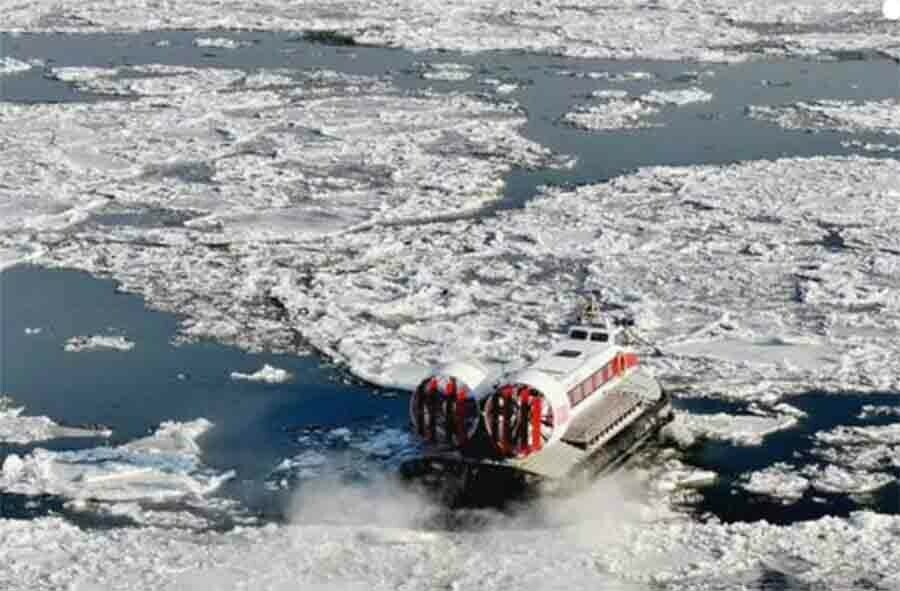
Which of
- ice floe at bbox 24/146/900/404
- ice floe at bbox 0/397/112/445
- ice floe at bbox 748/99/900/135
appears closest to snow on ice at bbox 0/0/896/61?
ice floe at bbox 748/99/900/135

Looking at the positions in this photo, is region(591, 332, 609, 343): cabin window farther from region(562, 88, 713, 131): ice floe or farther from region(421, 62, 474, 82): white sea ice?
region(421, 62, 474, 82): white sea ice

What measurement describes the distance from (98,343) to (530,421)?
19.8 feet

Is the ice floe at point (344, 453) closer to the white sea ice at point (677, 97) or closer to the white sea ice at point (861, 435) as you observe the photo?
the white sea ice at point (861, 435)

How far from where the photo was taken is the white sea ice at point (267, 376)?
51.0 ft

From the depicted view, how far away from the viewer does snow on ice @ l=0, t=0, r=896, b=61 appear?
3512cm

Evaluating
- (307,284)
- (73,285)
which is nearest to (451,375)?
(307,284)

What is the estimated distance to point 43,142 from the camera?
83.3 ft

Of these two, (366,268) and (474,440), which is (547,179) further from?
(474,440)

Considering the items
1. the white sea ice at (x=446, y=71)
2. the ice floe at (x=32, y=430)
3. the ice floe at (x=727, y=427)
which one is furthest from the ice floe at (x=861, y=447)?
the white sea ice at (x=446, y=71)

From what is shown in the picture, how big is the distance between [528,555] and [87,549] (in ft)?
10.9

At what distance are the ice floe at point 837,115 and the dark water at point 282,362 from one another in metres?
0.44

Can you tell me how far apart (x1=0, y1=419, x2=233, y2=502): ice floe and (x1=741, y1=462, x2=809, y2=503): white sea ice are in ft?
14.5

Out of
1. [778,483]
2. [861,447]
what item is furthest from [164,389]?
[861,447]

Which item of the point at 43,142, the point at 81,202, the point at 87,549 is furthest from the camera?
the point at 43,142
